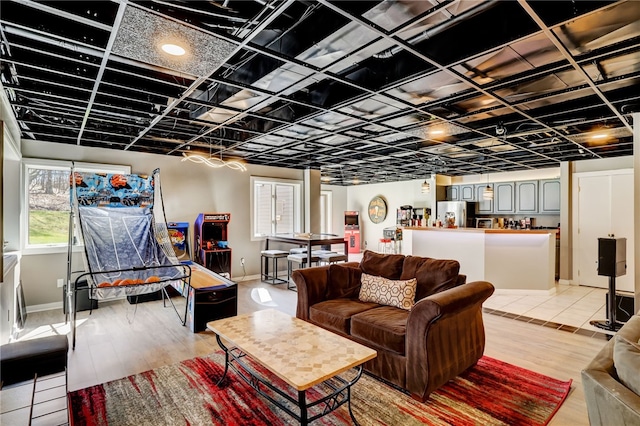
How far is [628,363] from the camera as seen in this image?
143cm

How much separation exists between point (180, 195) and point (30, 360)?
4432 millimetres

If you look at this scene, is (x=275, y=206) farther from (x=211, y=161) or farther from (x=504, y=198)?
(x=504, y=198)

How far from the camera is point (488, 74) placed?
288 centimetres

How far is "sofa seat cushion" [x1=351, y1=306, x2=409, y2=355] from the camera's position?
8.45 feet

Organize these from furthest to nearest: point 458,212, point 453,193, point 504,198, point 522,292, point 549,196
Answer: point 453,193 < point 458,212 < point 504,198 < point 549,196 < point 522,292

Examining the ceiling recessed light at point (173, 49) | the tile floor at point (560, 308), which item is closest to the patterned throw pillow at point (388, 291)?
the tile floor at point (560, 308)

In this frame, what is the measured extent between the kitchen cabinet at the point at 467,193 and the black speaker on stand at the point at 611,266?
4.93 meters

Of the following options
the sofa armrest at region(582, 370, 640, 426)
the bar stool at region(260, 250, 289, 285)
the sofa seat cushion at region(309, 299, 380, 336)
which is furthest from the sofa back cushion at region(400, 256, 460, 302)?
the bar stool at region(260, 250, 289, 285)

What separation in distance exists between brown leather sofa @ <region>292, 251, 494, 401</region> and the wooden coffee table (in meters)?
0.43

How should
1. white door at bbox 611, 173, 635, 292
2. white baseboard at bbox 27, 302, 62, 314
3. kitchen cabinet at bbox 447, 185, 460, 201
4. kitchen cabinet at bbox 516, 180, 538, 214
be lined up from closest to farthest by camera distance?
1. white baseboard at bbox 27, 302, 62, 314
2. white door at bbox 611, 173, 635, 292
3. kitchen cabinet at bbox 516, 180, 538, 214
4. kitchen cabinet at bbox 447, 185, 460, 201

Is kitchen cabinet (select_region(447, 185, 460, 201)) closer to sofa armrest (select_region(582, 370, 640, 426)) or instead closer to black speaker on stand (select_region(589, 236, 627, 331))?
black speaker on stand (select_region(589, 236, 627, 331))

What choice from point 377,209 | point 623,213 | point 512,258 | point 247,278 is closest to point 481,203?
point 623,213

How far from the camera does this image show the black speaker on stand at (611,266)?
4.04 metres

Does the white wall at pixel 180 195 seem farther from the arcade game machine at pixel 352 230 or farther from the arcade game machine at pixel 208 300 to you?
the arcade game machine at pixel 352 230
